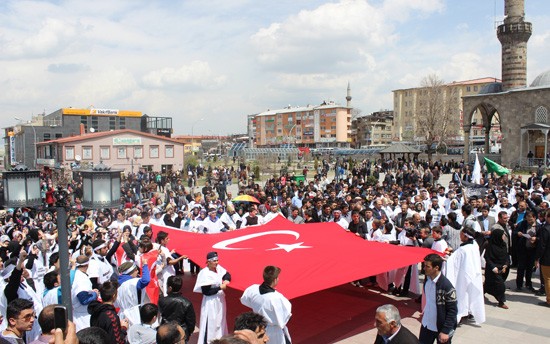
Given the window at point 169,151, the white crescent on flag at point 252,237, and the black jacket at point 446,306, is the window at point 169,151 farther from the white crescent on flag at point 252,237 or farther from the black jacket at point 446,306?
the black jacket at point 446,306

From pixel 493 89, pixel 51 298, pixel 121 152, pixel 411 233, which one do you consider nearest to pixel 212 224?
pixel 411 233

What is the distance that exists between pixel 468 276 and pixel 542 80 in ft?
146

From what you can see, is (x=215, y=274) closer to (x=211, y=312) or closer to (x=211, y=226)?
(x=211, y=312)

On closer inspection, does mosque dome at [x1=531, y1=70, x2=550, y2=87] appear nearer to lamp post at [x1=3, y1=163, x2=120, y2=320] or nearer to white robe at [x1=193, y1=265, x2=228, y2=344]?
white robe at [x1=193, y1=265, x2=228, y2=344]

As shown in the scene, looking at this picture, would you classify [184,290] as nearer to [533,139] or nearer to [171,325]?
[171,325]

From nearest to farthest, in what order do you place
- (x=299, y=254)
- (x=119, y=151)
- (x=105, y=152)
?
(x=299, y=254), (x=105, y=152), (x=119, y=151)

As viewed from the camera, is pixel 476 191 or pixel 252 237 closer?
A: pixel 252 237

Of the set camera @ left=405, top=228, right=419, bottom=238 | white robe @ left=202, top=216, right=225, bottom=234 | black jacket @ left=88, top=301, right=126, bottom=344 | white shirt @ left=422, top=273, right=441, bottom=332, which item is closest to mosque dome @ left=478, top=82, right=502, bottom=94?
white robe @ left=202, top=216, right=225, bottom=234

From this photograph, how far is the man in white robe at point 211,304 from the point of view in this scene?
6.58m

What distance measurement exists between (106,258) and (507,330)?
7.01m

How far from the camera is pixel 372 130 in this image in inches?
4299

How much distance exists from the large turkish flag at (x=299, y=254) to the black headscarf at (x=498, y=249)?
140 centimetres

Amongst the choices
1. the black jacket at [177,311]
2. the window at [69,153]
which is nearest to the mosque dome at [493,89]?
the window at [69,153]

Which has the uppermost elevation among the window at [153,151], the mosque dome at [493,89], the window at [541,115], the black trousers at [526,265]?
the mosque dome at [493,89]
